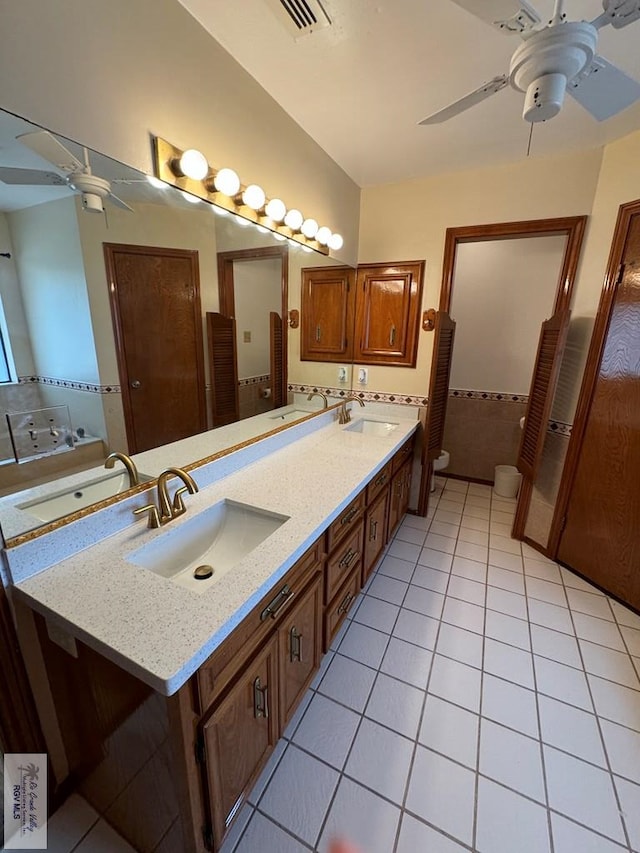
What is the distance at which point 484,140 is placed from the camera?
6.11ft

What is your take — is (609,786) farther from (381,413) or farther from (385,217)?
(385,217)

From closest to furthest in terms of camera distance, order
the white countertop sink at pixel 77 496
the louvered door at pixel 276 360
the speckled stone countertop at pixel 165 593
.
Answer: the speckled stone countertop at pixel 165 593 → the white countertop sink at pixel 77 496 → the louvered door at pixel 276 360

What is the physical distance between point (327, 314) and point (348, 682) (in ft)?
6.96

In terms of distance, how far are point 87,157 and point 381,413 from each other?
223 cm

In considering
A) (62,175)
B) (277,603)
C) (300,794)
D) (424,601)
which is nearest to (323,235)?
(62,175)

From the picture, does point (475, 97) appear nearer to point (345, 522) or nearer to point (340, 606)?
point (345, 522)

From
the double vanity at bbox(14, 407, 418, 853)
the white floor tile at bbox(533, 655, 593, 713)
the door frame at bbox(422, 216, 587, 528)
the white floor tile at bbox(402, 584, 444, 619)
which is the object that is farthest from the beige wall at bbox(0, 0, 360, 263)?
the white floor tile at bbox(533, 655, 593, 713)

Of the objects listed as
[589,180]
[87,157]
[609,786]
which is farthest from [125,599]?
[589,180]

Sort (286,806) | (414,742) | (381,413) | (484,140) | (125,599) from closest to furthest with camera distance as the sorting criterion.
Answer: (125,599) → (286,806) → (414,742) → (484,140) → (381,413)

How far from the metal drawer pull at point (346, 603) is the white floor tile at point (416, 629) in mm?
295

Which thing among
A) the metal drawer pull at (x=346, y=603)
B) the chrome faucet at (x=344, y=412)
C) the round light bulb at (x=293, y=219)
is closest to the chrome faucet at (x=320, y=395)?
the chrome faucet at (x=344, y=412)

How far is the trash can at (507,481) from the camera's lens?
3.28 m

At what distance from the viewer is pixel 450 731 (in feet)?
4.41

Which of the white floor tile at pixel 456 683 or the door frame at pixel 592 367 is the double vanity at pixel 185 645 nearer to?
the white floor tile at pixel 456 683
